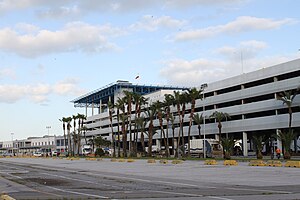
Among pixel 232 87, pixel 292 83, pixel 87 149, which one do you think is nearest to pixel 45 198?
pixel 292 83

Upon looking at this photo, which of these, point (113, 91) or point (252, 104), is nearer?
point (252, 104)

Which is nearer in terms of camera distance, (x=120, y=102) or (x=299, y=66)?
(x=299, y=66)

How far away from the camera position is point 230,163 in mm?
49656

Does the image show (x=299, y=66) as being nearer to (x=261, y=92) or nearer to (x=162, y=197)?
(x=261, y=92)

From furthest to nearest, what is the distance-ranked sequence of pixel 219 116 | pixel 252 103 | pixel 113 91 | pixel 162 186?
pixel 113 91 < pixel 219 116 < pixel 252 103 < pixel 162 186

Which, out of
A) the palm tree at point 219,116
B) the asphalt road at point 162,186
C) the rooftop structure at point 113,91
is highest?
the rooftop structure at point 113,91

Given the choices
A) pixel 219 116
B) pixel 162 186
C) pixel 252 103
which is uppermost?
pixel 252 103

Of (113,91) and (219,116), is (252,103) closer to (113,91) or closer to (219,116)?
(219,116)

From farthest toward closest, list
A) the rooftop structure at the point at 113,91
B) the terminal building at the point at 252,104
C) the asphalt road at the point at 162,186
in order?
the rooftop structure at the point at 113,91
the terminal building at the point at 252,104
the asphalt road at the point at 162,186

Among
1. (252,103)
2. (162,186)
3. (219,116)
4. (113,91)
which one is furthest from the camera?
(113,91)

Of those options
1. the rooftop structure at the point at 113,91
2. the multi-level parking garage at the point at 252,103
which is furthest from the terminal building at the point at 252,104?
the rooftop structure at the point at 113,91

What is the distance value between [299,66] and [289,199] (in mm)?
62574

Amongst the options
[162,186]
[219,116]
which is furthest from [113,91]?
[162,186]

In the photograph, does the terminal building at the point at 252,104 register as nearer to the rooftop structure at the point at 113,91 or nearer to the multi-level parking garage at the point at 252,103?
the multi-level parking garage at the point at 252,103
